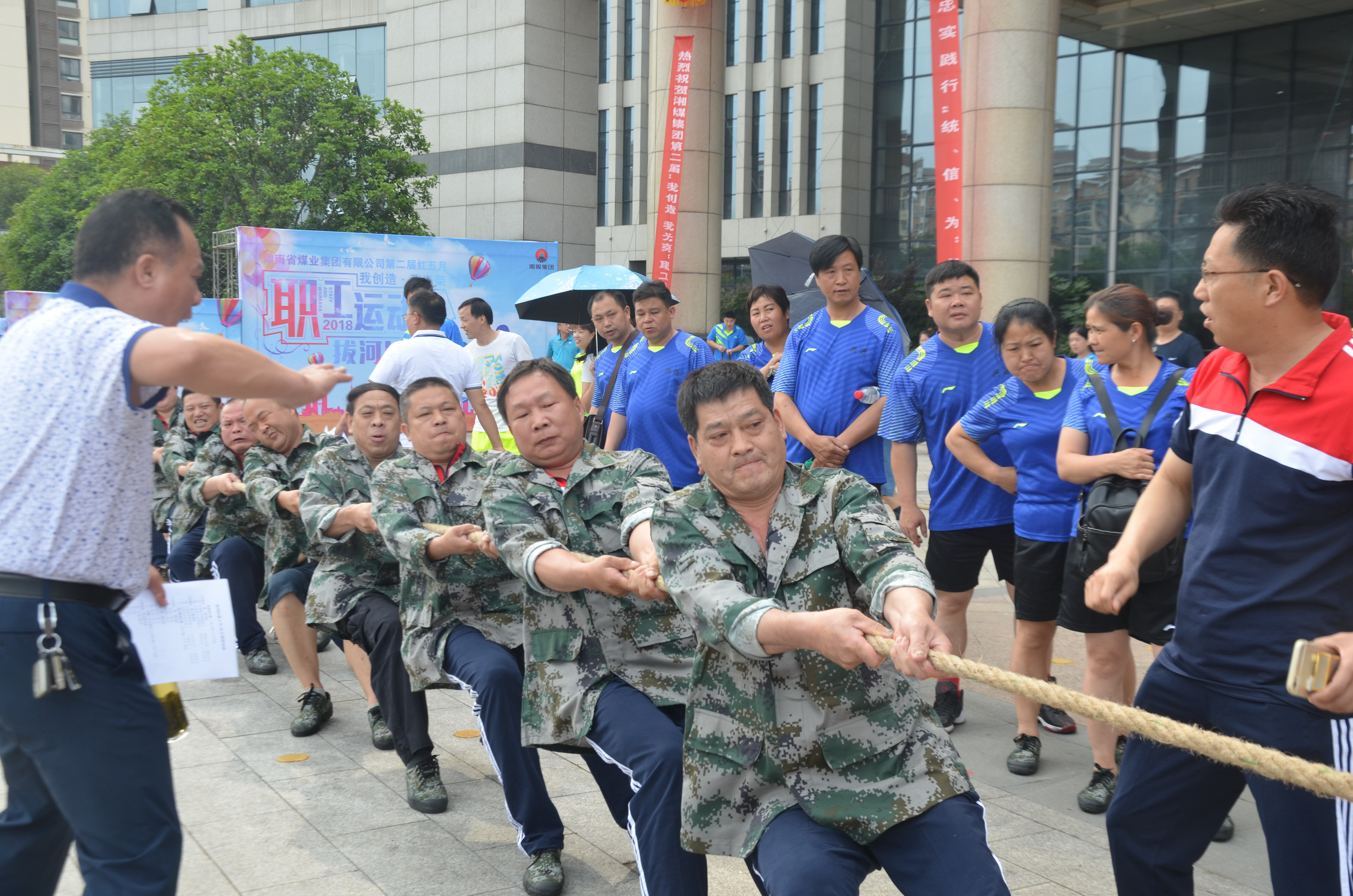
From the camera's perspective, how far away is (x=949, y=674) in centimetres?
214

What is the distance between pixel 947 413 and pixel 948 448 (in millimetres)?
236

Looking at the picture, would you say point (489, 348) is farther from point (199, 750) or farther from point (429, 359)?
point (199, 750)

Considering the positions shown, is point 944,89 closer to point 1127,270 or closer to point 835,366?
point 835,366

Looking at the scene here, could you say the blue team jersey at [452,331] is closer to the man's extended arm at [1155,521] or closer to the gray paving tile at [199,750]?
the gray paving tile at [199,750]

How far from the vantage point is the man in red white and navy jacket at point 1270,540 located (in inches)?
88.4

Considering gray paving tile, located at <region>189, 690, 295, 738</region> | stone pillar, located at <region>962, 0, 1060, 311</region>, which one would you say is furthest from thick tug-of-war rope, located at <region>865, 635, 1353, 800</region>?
stone pillar, located at <region>962, 0, 1060, 311</region>

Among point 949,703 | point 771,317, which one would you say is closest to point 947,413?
point 949,703

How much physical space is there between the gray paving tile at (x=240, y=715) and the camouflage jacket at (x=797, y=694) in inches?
130

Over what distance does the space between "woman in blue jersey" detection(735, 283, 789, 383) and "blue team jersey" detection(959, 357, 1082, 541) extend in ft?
8.01

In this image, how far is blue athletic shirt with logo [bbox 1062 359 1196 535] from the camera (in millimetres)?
3762

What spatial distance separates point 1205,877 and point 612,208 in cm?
3891

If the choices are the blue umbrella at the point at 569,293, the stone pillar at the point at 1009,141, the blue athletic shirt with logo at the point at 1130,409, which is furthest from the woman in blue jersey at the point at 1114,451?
the stone pillar at the point at 1009,141

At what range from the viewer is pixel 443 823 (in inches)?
161

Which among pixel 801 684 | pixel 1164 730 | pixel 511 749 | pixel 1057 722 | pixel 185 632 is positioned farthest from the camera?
pixel 1057 722
